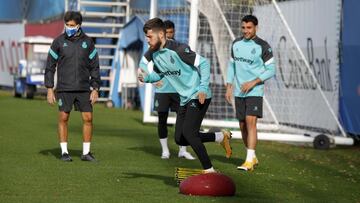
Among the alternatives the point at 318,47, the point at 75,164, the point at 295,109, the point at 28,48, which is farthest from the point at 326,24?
the point at 28,48

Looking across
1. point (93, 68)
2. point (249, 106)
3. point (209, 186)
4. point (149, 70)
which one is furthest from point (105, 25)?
point (209, 186)

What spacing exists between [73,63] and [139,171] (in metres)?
1.94

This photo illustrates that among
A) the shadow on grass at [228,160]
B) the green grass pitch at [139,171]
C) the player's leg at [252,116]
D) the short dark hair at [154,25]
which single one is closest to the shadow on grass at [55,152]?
the green grass pitch at [139,171]

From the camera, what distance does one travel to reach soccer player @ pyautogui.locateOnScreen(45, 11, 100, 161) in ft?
43.0

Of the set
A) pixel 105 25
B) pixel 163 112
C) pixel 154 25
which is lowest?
pixel 105 25

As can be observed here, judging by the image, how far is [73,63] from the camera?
13109 mm

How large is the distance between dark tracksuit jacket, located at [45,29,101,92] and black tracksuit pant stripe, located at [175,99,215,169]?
8.12 ft

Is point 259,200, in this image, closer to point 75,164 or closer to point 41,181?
point 41,181

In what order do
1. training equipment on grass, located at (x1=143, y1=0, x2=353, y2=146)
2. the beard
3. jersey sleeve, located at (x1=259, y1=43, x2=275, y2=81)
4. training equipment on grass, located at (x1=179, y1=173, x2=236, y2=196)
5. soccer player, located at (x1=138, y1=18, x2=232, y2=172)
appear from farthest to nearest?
training equipment on grass, located at (x1=143, y1=0, x2=353, y2=146), jersey sleeve, located at (x1=259, y1=43, x2=275, y2=81), soccer player, located at (x1=138, y1=18, x2=232, y2=172), the beard, training equipment on grass, located at (x1=179, y1=173, x2=236, y2=196)

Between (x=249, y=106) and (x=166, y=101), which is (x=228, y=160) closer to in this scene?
(x=166, y=101)

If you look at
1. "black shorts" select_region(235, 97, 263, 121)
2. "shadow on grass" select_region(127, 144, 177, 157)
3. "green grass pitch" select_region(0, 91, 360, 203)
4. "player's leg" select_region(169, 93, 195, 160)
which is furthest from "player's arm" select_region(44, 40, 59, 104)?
"black shorts" select_region(235, 97, 263, 121)

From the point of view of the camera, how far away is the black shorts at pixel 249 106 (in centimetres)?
1290

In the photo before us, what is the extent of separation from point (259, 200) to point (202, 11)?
9.57m

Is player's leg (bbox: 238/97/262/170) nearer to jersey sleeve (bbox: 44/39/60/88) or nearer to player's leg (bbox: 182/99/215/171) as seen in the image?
player's leg (bbox: 182/99/215/171)
